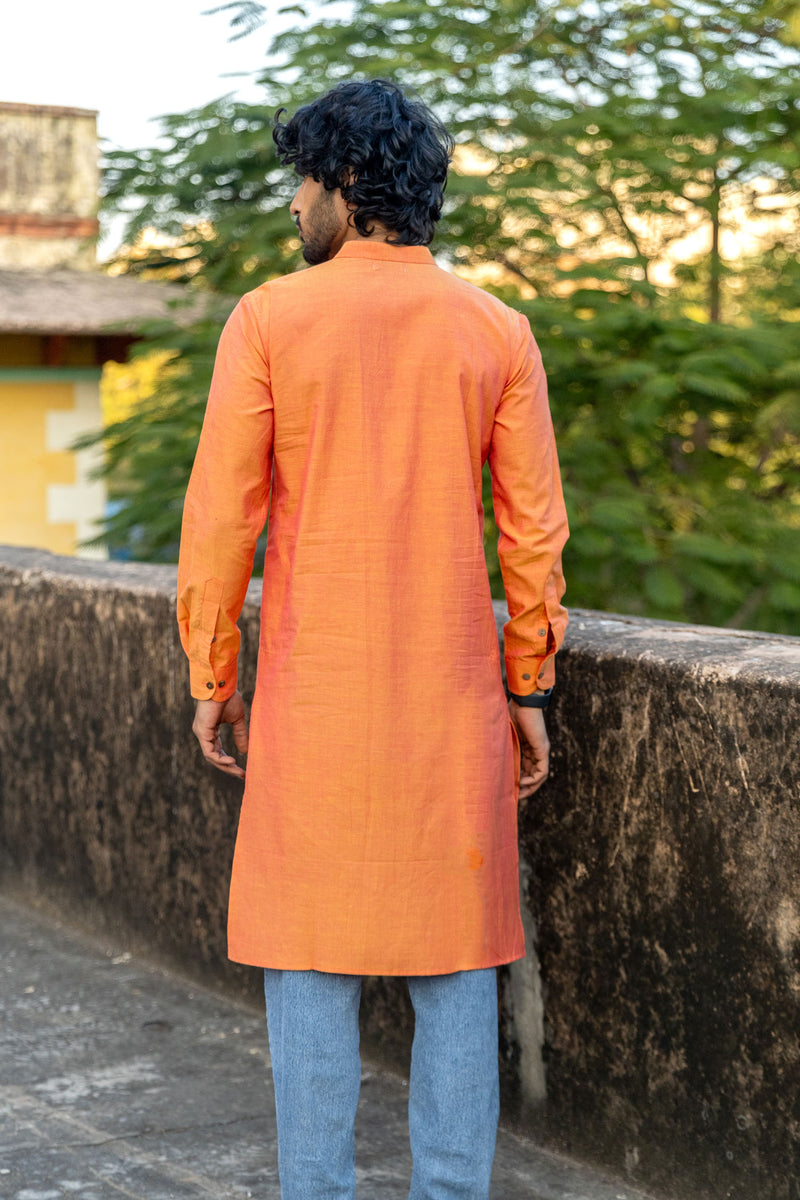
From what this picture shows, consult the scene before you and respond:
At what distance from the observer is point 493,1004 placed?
2.07 metres

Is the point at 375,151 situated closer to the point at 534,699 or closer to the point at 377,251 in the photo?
the point at 377,251

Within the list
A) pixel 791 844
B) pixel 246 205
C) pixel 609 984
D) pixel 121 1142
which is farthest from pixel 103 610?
pixel 246 205

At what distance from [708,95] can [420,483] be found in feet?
17.5

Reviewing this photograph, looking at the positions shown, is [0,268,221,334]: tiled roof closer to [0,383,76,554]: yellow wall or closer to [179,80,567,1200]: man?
[0,383,76,554]: yellow wall

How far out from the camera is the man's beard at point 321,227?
197 cm

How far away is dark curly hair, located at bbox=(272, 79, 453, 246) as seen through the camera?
1904mm

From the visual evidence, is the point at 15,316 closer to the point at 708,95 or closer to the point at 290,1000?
the point at 708,95

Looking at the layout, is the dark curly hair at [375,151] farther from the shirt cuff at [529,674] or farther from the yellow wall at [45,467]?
the yellow wall at [45,467]

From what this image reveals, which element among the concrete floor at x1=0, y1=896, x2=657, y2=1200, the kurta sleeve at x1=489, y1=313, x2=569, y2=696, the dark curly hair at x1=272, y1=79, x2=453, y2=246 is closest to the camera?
the dark curly hair at x1=272, y1=79, x2=453, y2=246

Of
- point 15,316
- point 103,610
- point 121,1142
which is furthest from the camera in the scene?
point 15,316

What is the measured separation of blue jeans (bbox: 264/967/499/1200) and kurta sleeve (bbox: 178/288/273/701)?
1.47ft

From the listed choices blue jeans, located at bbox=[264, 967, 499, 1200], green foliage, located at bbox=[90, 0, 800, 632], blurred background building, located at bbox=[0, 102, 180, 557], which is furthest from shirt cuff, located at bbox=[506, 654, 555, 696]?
blurred background building, located at bbox=[0, 102, 180, 557]

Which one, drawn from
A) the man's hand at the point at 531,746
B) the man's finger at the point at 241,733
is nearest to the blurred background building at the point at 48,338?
the man's finger at the point at 241,733

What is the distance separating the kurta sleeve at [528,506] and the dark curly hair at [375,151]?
235 mm
